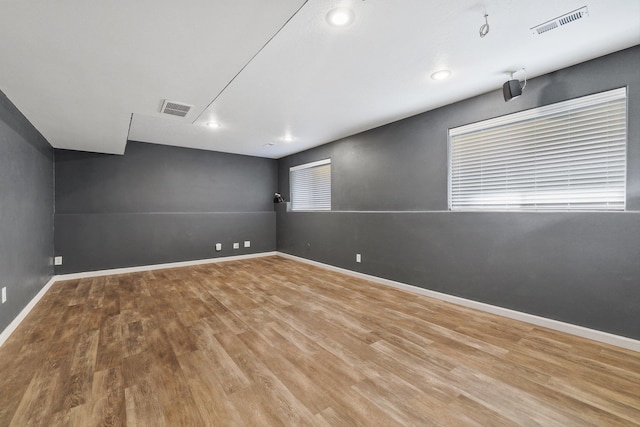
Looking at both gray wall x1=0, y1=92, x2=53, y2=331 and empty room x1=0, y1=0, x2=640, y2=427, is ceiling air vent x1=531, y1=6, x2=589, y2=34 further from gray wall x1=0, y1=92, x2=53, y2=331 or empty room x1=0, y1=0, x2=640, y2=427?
gray wall x1=0, y1=92, x2=53, y2=331

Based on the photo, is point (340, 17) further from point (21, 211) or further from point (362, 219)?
point (21, 211)

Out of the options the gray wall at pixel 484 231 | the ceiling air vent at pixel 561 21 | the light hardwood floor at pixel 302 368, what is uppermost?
the ceiling air vent at pixel 561 21

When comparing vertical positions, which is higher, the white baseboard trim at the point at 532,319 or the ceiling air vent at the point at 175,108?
the ceiling air vent at the point at 175,108

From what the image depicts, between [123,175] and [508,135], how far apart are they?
6135 millimetres

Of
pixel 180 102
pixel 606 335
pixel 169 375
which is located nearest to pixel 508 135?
pixel 606 335

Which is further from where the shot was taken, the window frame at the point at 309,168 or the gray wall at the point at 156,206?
the window frame at the point at 309,168

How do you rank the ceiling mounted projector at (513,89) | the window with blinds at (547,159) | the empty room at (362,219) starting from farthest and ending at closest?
1. the ceiling mounted projector at (513,89)
2. the window with blinds at (547,159)
3. the empty room at (362,219)

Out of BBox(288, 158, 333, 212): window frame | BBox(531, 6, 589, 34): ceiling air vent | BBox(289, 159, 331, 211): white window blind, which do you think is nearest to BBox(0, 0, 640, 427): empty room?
BBox(531, 6, 589, 34): ceiling air vent

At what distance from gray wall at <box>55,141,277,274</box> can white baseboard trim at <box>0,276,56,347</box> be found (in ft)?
2.74

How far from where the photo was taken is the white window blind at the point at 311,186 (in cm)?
541

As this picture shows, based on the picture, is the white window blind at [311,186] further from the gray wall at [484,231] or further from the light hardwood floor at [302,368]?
the light hardwood floor at [302,368]

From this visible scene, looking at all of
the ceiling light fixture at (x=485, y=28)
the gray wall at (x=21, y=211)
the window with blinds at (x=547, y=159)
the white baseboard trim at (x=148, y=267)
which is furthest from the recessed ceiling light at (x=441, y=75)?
the white baseboard trim at (x=148, y=267)

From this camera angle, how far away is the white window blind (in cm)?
541

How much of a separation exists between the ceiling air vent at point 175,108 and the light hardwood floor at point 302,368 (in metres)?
2.27
